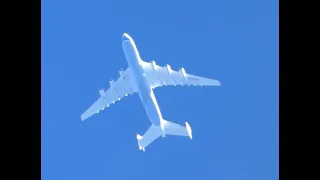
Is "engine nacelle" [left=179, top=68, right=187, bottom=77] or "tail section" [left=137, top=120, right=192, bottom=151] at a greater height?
"engine nacelle" [left=179, top=68, right=187, bottom=77]

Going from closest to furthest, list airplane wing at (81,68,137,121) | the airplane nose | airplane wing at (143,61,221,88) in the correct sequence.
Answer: the airplane nose
airplane wing at (143,61,221,88)
airplane wing at (81,68,137,121)

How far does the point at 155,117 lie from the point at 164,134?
1.39 metres

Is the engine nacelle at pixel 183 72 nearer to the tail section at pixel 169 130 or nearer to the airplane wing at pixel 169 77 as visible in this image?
the airplane wing at pixel 169 77

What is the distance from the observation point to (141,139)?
2497 cm

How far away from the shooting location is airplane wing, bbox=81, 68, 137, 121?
2406 cm

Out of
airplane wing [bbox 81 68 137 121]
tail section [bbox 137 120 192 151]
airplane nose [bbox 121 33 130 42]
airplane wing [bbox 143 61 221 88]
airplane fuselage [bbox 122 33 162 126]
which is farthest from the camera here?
airplane wing [bbox 81 68 137 121]

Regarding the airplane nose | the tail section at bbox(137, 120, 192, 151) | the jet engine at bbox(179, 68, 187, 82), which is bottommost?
the tail section at bbox(137, 120, 192, 151)

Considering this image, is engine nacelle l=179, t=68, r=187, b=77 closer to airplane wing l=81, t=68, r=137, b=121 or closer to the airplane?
the airplane

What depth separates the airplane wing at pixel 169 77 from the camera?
22.1 metres

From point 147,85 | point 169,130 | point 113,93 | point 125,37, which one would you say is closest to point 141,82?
point 147,85

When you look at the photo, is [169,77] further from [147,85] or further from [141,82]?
[141,82]

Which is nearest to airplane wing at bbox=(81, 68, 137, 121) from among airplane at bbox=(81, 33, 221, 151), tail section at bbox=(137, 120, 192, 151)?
airplane at bbox=(81, 33, 221, 151)
